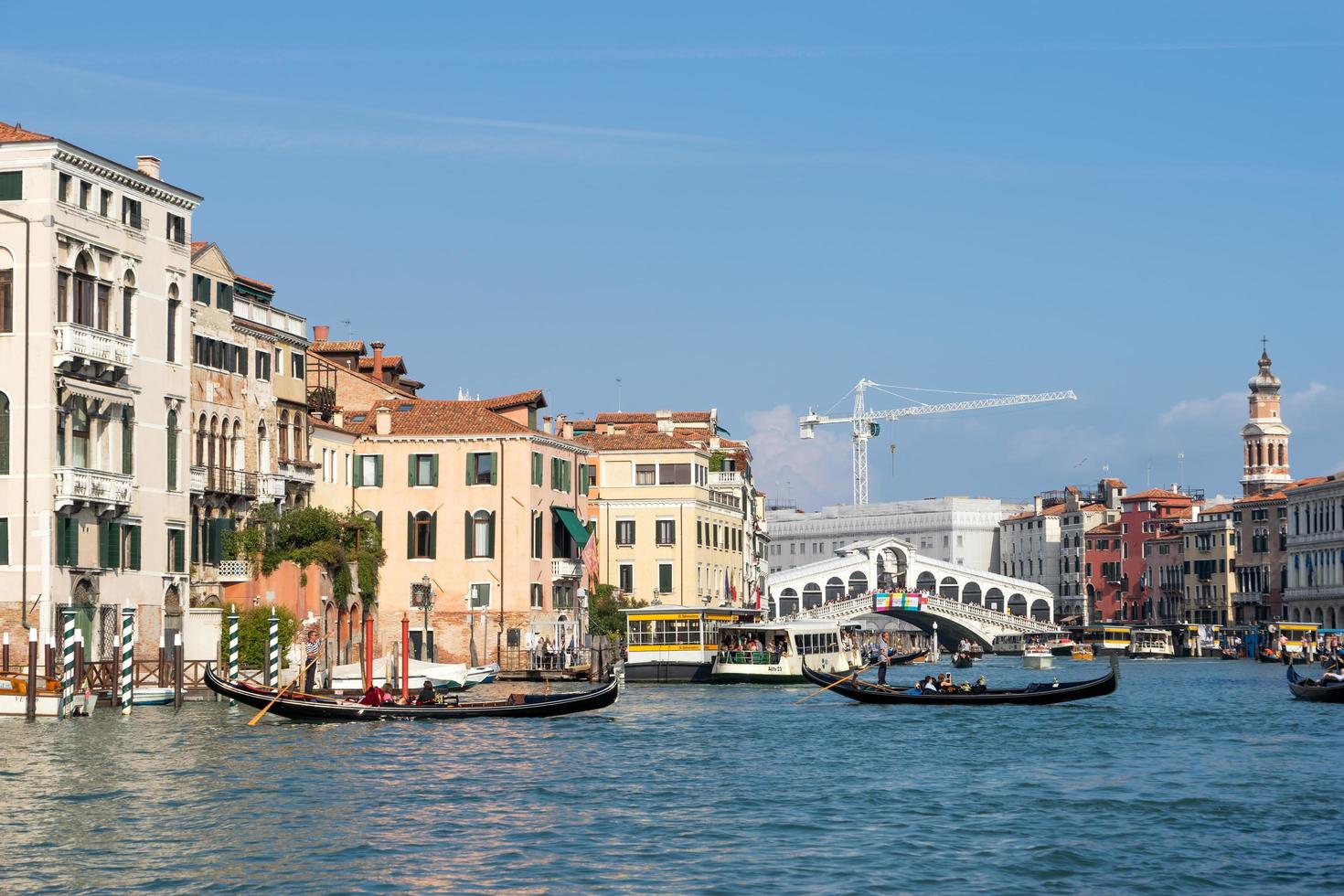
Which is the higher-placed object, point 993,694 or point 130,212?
point 130,212

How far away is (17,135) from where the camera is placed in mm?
42562

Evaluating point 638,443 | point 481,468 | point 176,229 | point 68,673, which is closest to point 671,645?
point 481,468

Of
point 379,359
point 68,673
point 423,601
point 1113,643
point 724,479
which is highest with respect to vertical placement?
point 379,359

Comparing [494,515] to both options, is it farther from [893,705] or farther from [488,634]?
[893,705]

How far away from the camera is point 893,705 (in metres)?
48.9

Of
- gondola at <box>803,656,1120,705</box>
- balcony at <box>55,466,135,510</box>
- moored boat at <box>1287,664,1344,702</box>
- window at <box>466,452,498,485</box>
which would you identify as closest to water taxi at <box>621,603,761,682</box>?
window at <box>466,452,498,485</box>

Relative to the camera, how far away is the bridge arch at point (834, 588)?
147m

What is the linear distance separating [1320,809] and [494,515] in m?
34.2

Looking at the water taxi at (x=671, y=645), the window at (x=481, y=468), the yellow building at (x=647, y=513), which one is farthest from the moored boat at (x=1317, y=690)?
the yellow building at (x=647, y=513)

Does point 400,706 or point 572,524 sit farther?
point 572,524

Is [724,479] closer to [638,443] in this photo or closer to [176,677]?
[638,443]

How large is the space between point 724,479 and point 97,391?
36116 mm

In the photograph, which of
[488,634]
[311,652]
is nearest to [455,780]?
[311,652]

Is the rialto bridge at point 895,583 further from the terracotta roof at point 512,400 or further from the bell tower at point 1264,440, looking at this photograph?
the terracotta roof at point 512,400
